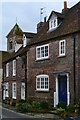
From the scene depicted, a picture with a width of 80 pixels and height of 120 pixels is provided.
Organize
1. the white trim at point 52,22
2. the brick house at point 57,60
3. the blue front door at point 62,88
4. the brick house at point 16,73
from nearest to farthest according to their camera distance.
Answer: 1. the brick house at point 57,60
2. the blue front door at point 62,88
3. the white trim at point 52,22
4. the brick house at point 16,73

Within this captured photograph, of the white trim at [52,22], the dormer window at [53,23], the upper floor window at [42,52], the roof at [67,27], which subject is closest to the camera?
the roof at [67,27]

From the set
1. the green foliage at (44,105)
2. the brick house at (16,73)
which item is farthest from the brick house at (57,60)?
the brick house at (16,73)

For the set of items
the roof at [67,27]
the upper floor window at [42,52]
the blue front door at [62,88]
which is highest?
the roof at [67,27]

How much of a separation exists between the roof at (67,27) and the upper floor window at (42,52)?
627 mm

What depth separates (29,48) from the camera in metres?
29.1

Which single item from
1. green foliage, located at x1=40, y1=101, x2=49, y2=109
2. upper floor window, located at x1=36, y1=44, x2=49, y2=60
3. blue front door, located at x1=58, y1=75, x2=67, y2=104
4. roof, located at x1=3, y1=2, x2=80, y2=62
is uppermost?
roof, located at x1=3, y1=2, x2=80, y2=62

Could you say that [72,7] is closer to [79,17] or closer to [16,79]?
[79,17]

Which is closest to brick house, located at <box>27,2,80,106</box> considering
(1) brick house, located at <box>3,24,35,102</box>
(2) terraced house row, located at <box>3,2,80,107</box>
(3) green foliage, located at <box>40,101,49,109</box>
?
(2) terraced house row, located at <box>3,2,80,107</box>

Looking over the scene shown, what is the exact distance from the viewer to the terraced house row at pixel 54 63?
883 inches

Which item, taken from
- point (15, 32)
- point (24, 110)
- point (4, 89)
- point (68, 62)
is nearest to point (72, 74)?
point (68, 62)

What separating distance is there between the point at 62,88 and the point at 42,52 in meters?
4.30

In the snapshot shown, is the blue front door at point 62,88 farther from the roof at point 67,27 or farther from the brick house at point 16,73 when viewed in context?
the brick house at point 16,73

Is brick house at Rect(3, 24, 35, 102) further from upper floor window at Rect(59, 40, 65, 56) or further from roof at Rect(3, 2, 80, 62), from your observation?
upper floor window at Rect(59, 40, 65, 56)

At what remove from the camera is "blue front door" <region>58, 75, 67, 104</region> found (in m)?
23.8
